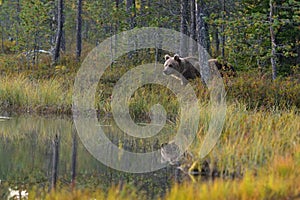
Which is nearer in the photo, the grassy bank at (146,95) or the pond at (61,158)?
the pond at (61,158)

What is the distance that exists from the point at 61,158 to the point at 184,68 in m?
8.94

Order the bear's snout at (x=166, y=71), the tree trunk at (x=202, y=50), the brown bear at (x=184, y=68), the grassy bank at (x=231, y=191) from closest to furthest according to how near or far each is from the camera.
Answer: the grassy bank at (x=231, y=191)
the tree trunk at (x=202, y=50)
the brown bear at (x=184, y=68)
the bear's snout at (x=166, y=71)

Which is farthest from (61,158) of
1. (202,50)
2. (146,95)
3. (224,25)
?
(224,25)

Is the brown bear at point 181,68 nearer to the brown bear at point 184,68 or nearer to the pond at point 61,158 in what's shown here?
the brown bear at point 184,68

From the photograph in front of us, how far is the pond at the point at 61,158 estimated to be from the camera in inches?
311

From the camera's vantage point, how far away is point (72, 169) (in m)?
8.85

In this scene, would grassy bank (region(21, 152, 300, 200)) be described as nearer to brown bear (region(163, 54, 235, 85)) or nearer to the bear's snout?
brown bear (region(163, 54, 235, 85))

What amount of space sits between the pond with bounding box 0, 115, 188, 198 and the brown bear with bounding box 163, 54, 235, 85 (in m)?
4.00

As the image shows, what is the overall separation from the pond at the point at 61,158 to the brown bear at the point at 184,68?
4.00 meters

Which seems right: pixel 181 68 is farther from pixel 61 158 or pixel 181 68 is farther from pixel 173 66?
pixel 61 158

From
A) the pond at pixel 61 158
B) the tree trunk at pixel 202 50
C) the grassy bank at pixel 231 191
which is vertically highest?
the tree trunk at pixel 202 50

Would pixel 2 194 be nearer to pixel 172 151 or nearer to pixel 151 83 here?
pixel 172 151

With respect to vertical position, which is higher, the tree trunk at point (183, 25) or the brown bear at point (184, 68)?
the tree trunk at point (183, 25)

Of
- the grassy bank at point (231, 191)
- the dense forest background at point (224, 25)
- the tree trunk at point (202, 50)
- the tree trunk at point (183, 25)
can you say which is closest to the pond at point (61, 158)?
the grassy bank at point (231, 191)
